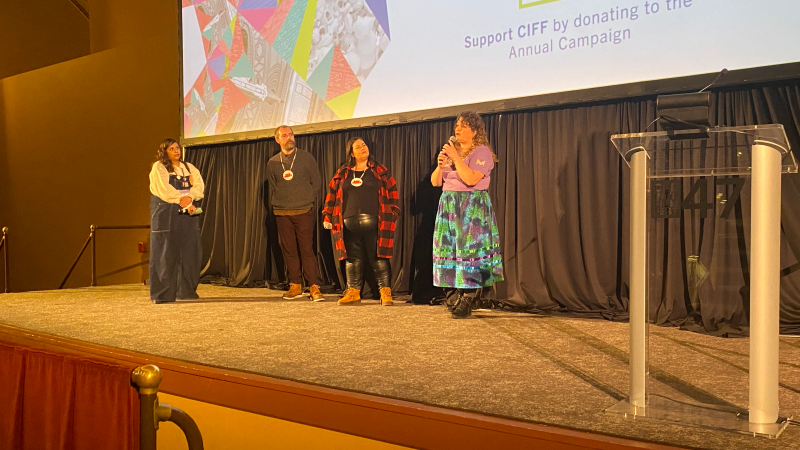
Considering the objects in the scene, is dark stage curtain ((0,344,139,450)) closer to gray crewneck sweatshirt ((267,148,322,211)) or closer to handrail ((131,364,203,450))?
handrail ((131,364,203,450))

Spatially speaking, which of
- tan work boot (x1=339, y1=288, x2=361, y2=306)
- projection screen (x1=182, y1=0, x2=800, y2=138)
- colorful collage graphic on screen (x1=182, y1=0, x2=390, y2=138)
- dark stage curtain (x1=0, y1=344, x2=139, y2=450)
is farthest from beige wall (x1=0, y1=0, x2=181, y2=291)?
dark stage curtain (x1=0, y1=344, x2=139, y2=450)

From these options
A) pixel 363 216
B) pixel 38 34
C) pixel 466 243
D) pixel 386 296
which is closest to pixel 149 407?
pixel 466 243

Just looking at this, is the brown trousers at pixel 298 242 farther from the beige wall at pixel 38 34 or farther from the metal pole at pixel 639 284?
the beige wall at pixel 38 34

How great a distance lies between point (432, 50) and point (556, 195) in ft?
4.60

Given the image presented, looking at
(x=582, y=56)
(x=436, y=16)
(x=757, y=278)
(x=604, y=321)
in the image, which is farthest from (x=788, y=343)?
(x=436, y=16)

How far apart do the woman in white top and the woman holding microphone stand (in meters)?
2.06

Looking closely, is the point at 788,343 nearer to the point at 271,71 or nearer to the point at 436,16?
the point at 436,16

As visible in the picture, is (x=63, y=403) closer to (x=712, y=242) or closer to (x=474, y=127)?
(x=712, y=242)

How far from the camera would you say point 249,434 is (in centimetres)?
258

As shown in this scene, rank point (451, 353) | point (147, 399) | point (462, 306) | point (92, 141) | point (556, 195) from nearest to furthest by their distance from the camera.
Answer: point (147, 399) → point (451, 353) → point (462, 306) → point (556, 195) → point (92, 141)

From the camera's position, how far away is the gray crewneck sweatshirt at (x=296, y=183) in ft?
17.6

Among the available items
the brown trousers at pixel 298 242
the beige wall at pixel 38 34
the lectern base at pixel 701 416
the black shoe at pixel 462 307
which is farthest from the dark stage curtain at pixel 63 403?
the beige wall at pixel 38 34

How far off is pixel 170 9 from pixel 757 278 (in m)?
7.29

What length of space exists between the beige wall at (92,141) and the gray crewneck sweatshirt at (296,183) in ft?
8.71
